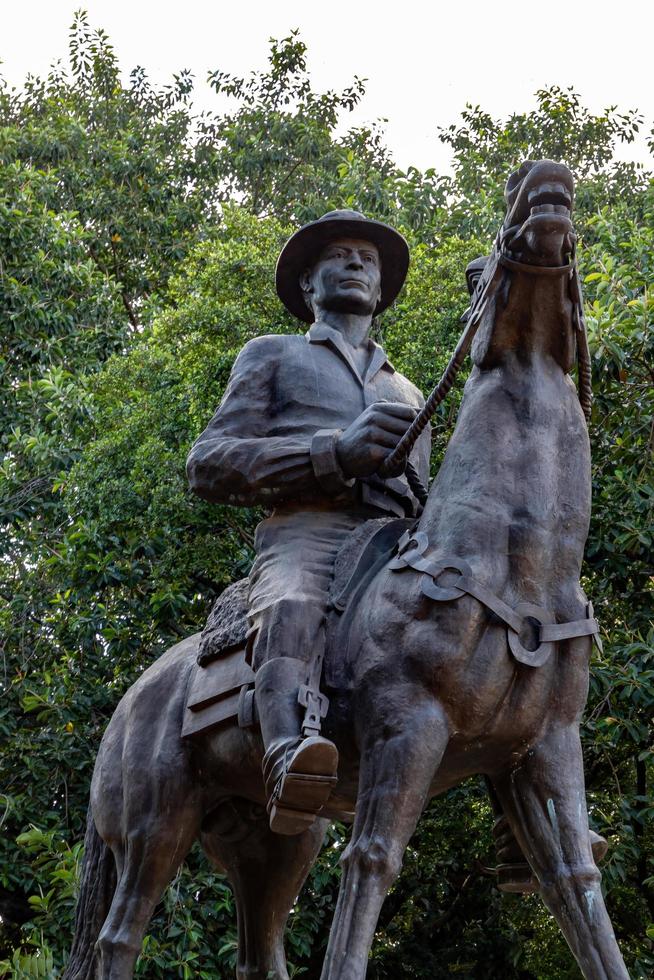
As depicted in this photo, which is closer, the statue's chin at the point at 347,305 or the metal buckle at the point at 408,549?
the metal buckle at the point at 408,549

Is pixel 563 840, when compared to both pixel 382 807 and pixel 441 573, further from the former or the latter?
pixel 441 573

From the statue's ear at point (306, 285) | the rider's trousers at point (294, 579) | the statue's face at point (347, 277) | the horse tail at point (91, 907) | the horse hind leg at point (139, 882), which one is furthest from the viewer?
the statue's ear at point (306, 285)

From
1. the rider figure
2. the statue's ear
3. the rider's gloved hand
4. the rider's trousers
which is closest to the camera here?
the rider figure

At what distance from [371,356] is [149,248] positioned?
13.5 meters

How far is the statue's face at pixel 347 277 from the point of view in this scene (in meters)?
6.28

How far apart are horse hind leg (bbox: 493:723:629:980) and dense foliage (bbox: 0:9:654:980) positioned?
3121 millimetres

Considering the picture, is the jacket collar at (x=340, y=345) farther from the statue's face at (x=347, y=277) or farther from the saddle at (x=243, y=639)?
the saddle at (x=243, y=639)

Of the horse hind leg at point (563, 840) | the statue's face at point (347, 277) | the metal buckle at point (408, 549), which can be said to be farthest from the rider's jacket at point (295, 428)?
the horse hind leg at point (563, 840)

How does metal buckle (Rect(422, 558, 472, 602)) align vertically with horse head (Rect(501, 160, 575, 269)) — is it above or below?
below

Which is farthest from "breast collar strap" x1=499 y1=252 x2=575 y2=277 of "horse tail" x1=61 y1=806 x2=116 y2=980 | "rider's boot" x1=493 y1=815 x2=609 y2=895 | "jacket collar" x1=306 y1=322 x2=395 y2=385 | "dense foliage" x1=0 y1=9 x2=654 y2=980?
"dense foliage" x1=0 y1=9 x2=654 y2=980

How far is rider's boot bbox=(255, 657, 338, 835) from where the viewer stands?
4.88 m

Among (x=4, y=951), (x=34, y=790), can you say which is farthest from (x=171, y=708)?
(x=4, y=951)

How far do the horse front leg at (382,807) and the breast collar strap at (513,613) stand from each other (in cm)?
34

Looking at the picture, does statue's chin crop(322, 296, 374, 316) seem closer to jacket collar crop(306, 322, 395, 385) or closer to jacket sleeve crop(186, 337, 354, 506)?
jacket collar crop(306, 322, 395, 385)
